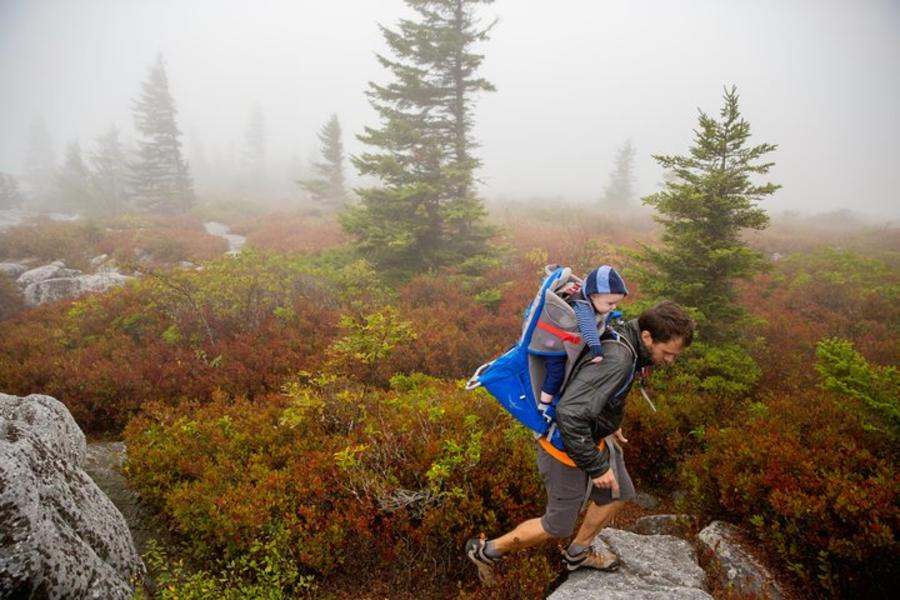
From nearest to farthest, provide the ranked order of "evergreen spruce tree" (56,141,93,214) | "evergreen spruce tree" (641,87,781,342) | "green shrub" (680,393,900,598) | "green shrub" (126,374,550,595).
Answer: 1. "green shrub" (680,393,900,598)
2. "green shrub" (126,374,550,595)
3. "evergreen spruce tree" (641,87,781,342)
4. "evergreen spruce tree" (56,141,93,214)

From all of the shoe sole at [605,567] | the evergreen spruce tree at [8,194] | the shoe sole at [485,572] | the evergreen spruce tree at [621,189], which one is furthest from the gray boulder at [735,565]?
the evergreen spruce tree at [8,194]

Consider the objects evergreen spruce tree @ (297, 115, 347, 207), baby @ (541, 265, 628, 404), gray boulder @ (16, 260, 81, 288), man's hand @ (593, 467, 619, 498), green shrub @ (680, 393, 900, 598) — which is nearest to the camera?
baby @ (541, 265, 628, 404)

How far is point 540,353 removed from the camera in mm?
3018

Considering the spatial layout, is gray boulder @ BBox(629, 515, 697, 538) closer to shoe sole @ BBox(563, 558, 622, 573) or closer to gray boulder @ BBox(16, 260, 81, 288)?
shoe sole @ BBox(563, 558, 622, 573)

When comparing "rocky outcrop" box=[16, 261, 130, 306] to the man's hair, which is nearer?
the man's hair

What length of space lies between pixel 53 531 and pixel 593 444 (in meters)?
3.90

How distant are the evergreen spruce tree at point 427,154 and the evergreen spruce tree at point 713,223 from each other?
6.54 m

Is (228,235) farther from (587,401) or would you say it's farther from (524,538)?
(587,401)

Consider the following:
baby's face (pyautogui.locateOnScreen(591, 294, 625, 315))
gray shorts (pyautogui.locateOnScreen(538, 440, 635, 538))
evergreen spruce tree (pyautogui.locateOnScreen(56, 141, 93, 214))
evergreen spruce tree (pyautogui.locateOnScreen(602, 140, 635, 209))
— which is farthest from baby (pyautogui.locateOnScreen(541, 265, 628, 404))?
evergreen spruce tree (pyautogui.locateOnScreen(56, 141, 93, 214))

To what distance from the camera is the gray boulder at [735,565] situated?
11.6 ft

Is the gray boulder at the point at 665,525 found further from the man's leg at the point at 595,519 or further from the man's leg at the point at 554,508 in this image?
the man's leg at the point at 554,508

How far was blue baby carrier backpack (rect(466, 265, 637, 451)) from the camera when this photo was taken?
293 cm

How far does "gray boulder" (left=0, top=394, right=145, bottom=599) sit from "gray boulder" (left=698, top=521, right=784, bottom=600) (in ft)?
16.5

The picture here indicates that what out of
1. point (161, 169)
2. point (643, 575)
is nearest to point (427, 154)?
point (643, 575)
